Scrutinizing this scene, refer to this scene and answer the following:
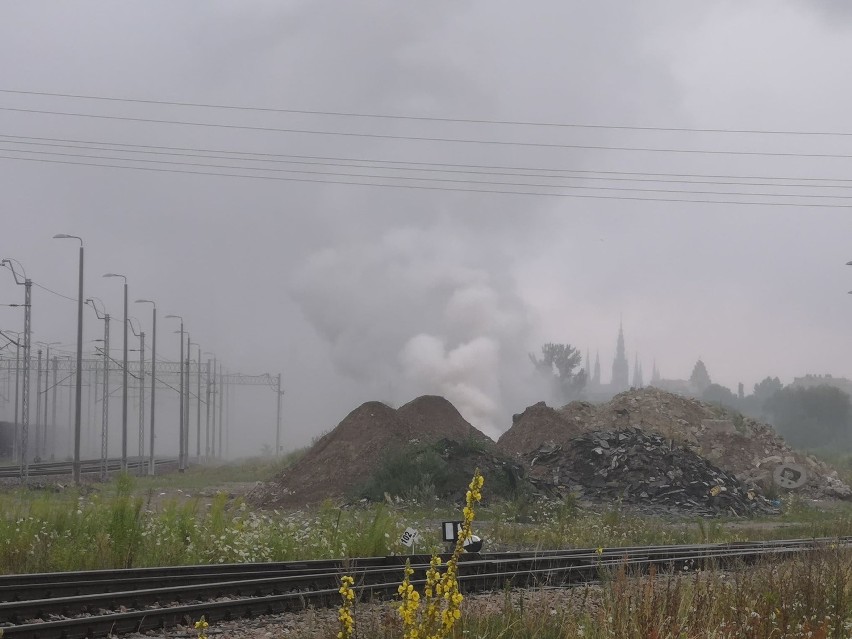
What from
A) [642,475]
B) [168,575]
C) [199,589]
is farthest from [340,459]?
[199,589]

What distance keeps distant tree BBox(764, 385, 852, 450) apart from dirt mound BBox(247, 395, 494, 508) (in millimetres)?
90244

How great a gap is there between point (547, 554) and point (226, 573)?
531 centimetres

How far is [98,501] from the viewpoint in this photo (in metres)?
18.7

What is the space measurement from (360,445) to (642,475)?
423 inches

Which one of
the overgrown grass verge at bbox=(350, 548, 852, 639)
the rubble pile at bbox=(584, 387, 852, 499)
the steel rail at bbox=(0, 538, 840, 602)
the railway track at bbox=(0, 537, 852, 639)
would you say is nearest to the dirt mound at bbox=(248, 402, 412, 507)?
the rubble pile at bbox=(584, 387, 852, 499)

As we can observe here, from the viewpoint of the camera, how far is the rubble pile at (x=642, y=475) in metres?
34.7

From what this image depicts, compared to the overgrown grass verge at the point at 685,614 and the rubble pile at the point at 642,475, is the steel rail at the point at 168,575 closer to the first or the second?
the overgrown grass verge at the point at 685,614

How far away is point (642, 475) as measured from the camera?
36.9 meters

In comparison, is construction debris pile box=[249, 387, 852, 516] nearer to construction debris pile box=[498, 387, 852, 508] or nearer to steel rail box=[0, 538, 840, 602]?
construction debris pile box=[498, 387, 852, 508]

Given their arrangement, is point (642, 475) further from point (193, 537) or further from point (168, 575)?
point (168, 575)

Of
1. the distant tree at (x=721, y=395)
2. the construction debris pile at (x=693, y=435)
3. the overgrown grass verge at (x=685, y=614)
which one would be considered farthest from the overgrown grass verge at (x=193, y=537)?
the distant tree at (x=721, y=395)

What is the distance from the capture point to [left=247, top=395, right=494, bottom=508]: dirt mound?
37.2m

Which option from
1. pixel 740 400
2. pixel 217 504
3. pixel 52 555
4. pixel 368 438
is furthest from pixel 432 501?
pixel 740 400

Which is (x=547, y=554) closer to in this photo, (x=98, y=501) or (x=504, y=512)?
(x=98, y=501)
